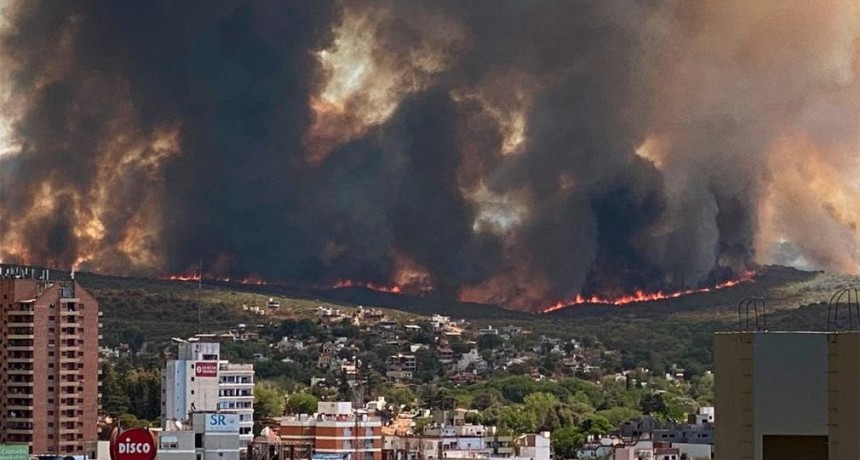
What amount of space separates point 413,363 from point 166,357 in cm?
632

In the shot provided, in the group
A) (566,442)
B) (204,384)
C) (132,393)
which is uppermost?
(204,384)

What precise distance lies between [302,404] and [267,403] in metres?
0.56

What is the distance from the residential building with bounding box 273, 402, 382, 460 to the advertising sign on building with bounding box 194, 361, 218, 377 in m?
4.36

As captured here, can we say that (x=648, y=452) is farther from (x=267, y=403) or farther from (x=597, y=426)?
(x=267, y=403)

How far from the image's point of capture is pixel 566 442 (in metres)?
38.8

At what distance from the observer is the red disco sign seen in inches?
847

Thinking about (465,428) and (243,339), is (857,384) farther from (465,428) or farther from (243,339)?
(243,339)

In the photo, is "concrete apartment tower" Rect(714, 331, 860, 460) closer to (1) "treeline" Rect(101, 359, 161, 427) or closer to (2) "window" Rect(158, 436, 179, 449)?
(2) "window" Rect(158, 436, 179, 449)

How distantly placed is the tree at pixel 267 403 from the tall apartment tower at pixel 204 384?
0.42 meters

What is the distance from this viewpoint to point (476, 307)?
166 feet

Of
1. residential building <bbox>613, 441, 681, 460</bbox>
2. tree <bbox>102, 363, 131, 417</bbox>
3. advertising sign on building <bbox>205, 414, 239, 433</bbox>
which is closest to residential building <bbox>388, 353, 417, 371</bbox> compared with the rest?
tree <bbox>102, 363, 131, 417</bbox>

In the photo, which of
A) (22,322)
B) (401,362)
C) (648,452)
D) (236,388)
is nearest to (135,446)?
(22,322)

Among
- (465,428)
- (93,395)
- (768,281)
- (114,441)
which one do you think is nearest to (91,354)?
(93,395)

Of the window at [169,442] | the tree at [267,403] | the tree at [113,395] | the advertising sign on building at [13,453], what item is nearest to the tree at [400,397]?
the tree at [267,403]
